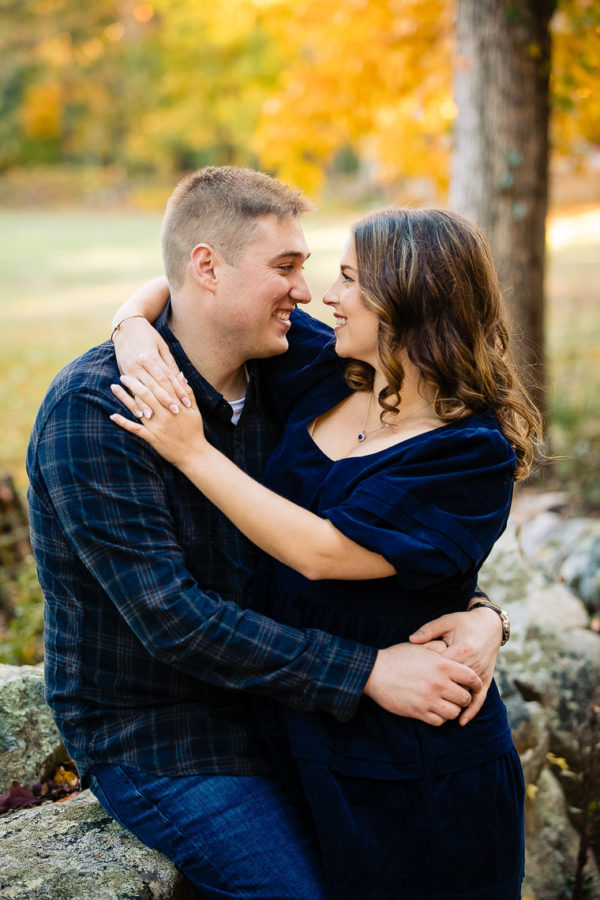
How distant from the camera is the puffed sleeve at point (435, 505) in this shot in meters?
2.05

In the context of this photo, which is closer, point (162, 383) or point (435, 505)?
point (435, 505)

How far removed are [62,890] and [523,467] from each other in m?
1.52

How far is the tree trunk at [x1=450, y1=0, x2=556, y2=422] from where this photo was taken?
5742mm

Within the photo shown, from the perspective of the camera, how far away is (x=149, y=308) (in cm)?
258

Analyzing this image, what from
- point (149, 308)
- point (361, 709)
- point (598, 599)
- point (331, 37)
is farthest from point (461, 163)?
point (361, 709)

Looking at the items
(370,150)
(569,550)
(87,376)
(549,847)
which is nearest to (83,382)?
(87,376)

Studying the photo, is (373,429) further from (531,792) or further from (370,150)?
(370,150)

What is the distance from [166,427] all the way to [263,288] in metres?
0.56

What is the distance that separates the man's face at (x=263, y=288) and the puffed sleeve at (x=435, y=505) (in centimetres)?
58

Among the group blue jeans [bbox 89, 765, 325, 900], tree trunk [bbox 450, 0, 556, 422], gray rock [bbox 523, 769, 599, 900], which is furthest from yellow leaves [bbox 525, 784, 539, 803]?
tree trunk [bbox 450, 0, 556, 422]

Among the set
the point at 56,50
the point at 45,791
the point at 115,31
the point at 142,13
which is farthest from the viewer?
the point at 115,31

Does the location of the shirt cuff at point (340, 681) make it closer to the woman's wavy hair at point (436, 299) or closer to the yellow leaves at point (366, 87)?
the woman's wavy hair at point (436, 299)

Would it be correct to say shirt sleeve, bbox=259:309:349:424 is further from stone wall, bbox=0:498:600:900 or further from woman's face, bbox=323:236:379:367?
stone wall, bbox=0:498:600:900

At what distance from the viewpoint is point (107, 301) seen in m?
17.0
